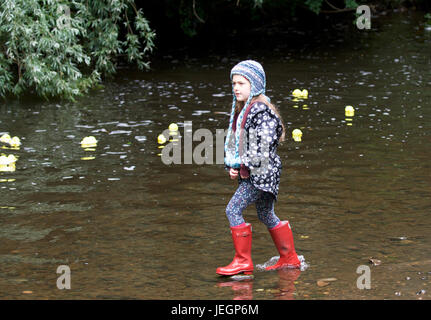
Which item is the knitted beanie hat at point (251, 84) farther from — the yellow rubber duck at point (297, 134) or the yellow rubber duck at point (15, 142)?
the yellow rubber duck at point (15, 142)

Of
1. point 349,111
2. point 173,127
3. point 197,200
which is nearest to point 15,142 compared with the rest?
point 173,127

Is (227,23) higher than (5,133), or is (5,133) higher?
(227,23)

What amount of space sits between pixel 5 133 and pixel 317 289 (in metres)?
7.36

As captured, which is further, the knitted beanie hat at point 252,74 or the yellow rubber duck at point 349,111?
the yellow rubber duck at point 349,111

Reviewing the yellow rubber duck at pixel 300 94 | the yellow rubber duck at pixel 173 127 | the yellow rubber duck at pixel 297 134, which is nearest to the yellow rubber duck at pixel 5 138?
the yellow rubber duck at pixel 173 127

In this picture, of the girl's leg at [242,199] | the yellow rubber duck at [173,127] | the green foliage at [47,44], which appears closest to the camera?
the girl's leg at [242,199]

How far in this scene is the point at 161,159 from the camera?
29.8 ft

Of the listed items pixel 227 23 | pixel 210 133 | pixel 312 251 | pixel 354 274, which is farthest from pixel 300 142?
pixel 227 23

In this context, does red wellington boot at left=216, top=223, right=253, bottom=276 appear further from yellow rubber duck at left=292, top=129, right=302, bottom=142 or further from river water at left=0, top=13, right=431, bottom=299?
yellow rubber duck at left=292, top=129, right=302, bottom=142

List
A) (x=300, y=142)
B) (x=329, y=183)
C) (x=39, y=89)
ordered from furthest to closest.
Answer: (x=39, y=89), (x=300, y=142), (x=329, y=183)

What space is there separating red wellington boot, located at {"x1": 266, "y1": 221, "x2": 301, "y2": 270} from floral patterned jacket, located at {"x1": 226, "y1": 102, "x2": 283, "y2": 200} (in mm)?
367

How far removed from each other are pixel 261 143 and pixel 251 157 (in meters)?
0.13

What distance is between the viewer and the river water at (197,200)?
16.7ft
